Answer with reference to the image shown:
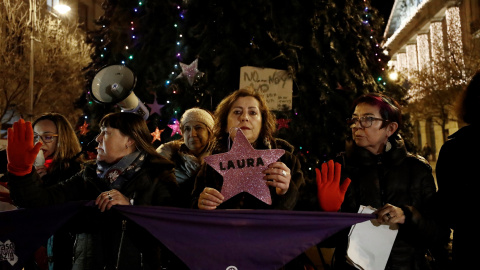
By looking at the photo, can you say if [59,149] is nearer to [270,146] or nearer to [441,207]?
[270,146]

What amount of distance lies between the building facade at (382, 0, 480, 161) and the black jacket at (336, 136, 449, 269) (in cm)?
1857

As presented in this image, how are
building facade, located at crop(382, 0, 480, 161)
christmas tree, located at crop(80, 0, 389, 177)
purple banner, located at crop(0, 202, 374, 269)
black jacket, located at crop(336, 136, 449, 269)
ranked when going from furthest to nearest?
building facade, located at crop(382, 0, 480, 161) < christmas tree, located at crop(80, 0, 389, 177) < black jacket, located at crop(336, 136, 449, 269) < purple banner, located at crop(0, 202, 374, 269)

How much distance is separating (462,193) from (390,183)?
422mm

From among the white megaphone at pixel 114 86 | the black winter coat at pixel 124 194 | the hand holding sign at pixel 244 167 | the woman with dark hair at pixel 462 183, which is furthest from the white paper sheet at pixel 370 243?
the white megaphone at pixel 114 86

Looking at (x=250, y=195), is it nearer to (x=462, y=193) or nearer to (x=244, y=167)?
(x=244, y=167)

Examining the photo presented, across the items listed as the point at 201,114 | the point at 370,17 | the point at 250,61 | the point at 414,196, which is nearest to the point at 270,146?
the point at 414,196

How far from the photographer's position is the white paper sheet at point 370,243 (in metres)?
2.34

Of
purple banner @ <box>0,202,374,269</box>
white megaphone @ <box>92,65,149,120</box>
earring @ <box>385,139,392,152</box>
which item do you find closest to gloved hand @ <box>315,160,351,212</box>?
purple banner @ <box>0,202,374,269</box>

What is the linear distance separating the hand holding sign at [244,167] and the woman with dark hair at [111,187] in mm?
544

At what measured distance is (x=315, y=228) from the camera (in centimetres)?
225

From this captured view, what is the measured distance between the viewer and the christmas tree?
5141mm

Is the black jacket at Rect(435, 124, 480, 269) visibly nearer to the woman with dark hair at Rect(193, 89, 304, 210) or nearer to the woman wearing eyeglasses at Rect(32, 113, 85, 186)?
the woman with dark hair at Rect(193, 89, 304, 210)

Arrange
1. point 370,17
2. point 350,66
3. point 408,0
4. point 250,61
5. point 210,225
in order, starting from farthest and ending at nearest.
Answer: point 408,0
point 370,17
point 350,66
point 250,61
point 210,225

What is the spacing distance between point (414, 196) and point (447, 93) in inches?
995
